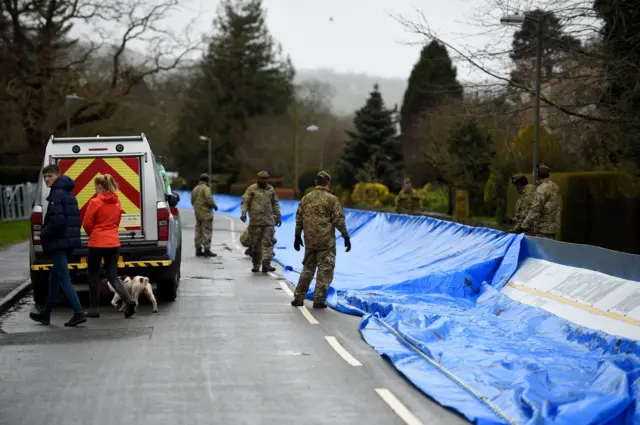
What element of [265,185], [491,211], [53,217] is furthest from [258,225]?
Answer: [491,211]

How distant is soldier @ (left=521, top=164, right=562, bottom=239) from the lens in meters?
15.5

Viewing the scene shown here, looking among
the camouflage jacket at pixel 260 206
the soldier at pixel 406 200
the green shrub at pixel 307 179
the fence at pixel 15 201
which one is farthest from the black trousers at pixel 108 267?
the green shrub at pixel 307 179

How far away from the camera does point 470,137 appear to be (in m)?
41.1

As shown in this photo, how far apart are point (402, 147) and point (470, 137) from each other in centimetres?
2486

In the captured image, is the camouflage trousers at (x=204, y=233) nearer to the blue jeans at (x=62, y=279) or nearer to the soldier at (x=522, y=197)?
the soldier at (x=522, y=197)

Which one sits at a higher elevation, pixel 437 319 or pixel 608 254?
pixel 608 254

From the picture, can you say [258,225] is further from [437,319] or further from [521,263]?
[437,319]

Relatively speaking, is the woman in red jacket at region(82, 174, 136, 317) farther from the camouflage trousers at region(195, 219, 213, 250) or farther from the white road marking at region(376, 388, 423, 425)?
the camouflage trousers at region(195, 219, 213, 250)

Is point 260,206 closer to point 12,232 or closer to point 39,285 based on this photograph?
point 39,285

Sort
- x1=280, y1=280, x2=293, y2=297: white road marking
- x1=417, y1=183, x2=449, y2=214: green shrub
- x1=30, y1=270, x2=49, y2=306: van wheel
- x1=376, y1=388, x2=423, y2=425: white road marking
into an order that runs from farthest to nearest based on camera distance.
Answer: x1=417, y1=183, x2=449, y2=214: green shrub < x1=280, y1=280, x2=293, y2=297: white road marking < x1=30, y1=270, x2=49, y2=306: van wheel < x1=376, y1=388, x2=423, y2=425: white road marking

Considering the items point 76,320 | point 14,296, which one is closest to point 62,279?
point 76,320

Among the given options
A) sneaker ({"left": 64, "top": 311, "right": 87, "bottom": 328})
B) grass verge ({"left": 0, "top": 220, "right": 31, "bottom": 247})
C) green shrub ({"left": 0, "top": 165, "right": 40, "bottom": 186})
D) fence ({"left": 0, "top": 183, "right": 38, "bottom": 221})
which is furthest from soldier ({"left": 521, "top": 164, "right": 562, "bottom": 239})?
green shrub ({"left": 0, "top": 165, "right": 40, "bottom": 186})

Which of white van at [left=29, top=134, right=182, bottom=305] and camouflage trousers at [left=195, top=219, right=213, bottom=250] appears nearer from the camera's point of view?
white van at [left=29, top=134, right=182, bottom=305]

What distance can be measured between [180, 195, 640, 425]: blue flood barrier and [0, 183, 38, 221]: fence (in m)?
27.7
